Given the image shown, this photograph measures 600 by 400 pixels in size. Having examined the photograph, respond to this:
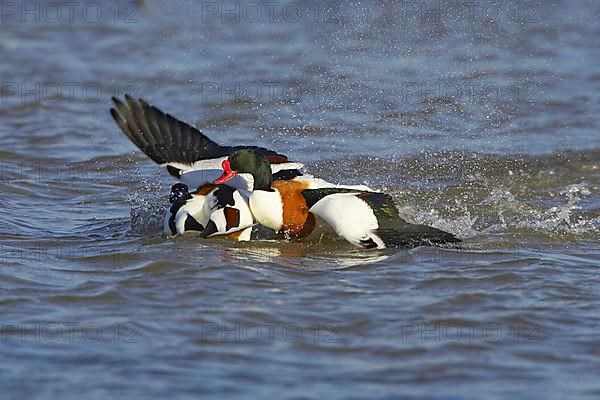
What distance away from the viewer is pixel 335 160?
1006cm

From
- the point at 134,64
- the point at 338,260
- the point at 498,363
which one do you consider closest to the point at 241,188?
the point at 338,260

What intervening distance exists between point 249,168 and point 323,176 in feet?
7.53

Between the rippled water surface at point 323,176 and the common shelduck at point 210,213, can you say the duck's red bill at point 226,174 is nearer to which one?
the common shelduck at point 210,213

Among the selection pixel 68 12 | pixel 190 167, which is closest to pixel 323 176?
pixel 190 167

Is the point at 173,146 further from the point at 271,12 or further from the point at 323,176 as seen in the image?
the point at 271,12

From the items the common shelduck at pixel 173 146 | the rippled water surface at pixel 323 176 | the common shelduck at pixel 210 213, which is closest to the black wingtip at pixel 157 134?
the common shelduck at pixel 173 146

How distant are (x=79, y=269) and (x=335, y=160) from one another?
11.2 ft

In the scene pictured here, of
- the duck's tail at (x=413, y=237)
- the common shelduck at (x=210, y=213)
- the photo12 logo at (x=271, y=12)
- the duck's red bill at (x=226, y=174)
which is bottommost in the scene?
the duck's tail at (x=413, y=237)

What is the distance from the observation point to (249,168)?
24.4ft

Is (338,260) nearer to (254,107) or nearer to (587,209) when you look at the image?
(587,209)

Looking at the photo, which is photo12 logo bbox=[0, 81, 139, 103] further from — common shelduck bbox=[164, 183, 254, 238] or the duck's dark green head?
the duck's dark green head

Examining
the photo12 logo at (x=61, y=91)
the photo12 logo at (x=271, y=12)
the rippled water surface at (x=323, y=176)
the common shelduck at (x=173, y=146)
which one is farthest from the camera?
the photo12 logo at (x=271, y=12)

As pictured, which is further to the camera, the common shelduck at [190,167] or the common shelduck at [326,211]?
the common shelduck at [190,167]

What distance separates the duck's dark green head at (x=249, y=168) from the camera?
293 inches
